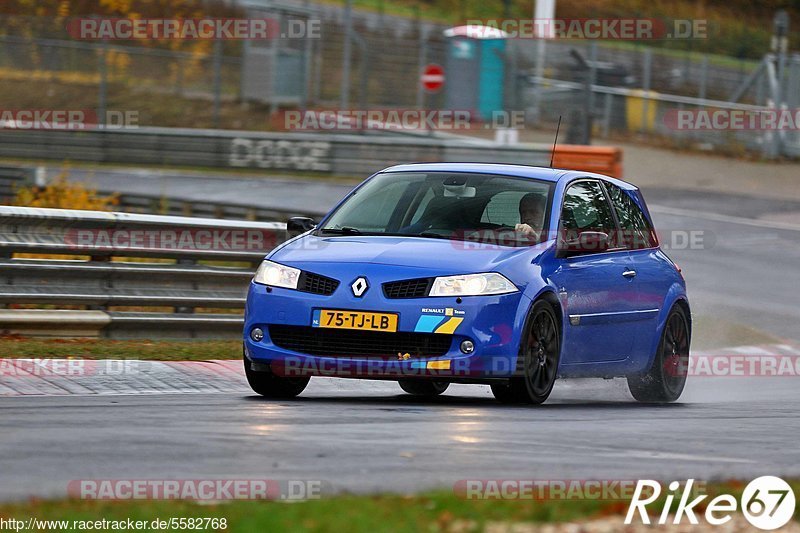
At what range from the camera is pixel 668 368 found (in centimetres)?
1112

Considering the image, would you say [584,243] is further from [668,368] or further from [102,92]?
[102,92]

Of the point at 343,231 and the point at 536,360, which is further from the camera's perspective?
the point at 343,231

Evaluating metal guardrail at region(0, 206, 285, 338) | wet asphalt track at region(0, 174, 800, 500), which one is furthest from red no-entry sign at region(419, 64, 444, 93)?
wet asphalt track at region(0, 174, 800, 500)

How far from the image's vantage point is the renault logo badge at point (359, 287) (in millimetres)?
8820

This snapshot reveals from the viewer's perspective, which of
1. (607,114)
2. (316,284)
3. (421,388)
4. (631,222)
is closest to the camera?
(316,284)

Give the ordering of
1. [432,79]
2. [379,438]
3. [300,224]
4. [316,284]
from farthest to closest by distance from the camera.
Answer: [432,79] < [300,224] < [316,284] < [379,438]

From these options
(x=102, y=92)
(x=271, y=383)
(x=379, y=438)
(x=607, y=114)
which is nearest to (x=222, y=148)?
(x=102, y=92)

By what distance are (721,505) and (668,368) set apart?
5521mm

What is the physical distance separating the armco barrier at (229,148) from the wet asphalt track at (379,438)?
1878 cm

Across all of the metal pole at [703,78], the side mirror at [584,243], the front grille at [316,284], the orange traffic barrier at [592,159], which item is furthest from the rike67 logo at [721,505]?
the metal pole at [703,78]

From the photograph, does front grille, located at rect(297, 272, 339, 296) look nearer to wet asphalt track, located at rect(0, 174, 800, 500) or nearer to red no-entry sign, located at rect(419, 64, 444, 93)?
wet asphalt track, located at rect(0, 174, 800, 500)

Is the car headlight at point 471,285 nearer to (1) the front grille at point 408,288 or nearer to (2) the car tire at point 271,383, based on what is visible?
(1) the front grille at point 408,288

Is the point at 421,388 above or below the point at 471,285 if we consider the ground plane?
below

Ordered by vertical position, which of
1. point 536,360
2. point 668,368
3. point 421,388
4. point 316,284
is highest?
point 316,284
